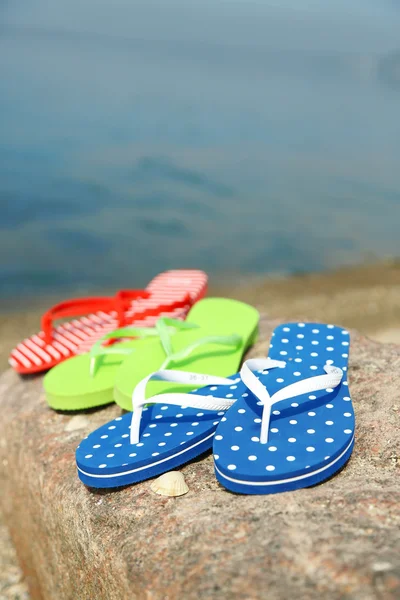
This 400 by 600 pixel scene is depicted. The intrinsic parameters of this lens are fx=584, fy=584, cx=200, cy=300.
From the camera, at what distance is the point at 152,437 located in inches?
59.0

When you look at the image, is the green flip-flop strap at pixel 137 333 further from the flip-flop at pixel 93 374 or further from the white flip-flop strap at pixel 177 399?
the white flip-flop strap at pixel 177 399

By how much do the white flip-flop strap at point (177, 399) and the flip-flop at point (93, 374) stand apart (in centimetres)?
40

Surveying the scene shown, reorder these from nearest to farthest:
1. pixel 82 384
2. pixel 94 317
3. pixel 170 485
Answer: pixel 170 485, pixel 82 384, pixel 94 317

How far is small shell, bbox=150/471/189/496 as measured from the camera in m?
1.39

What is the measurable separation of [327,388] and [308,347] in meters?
0.38

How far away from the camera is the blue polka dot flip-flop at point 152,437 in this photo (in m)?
1.42

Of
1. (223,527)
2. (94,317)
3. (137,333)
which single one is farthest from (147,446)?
(94,317)

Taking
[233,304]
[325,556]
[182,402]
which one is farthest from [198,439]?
[233,304]

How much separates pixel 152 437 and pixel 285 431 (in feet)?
1.12

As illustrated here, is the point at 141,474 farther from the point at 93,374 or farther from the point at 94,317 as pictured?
the point at 94,317

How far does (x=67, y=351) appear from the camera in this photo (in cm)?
242

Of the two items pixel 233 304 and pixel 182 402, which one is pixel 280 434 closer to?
pixel 182 402

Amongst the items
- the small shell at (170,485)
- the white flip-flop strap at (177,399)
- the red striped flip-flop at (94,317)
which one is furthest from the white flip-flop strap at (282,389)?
the red striped flip-flop at (94,317)

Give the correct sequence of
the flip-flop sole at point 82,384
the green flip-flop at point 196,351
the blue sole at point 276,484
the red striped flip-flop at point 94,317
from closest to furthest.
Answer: the blue sole at point 276,484
the green flip-flop at point 196,351
the flip-flop sole at point 82,384
the red striped flip-flop at point 94,317
